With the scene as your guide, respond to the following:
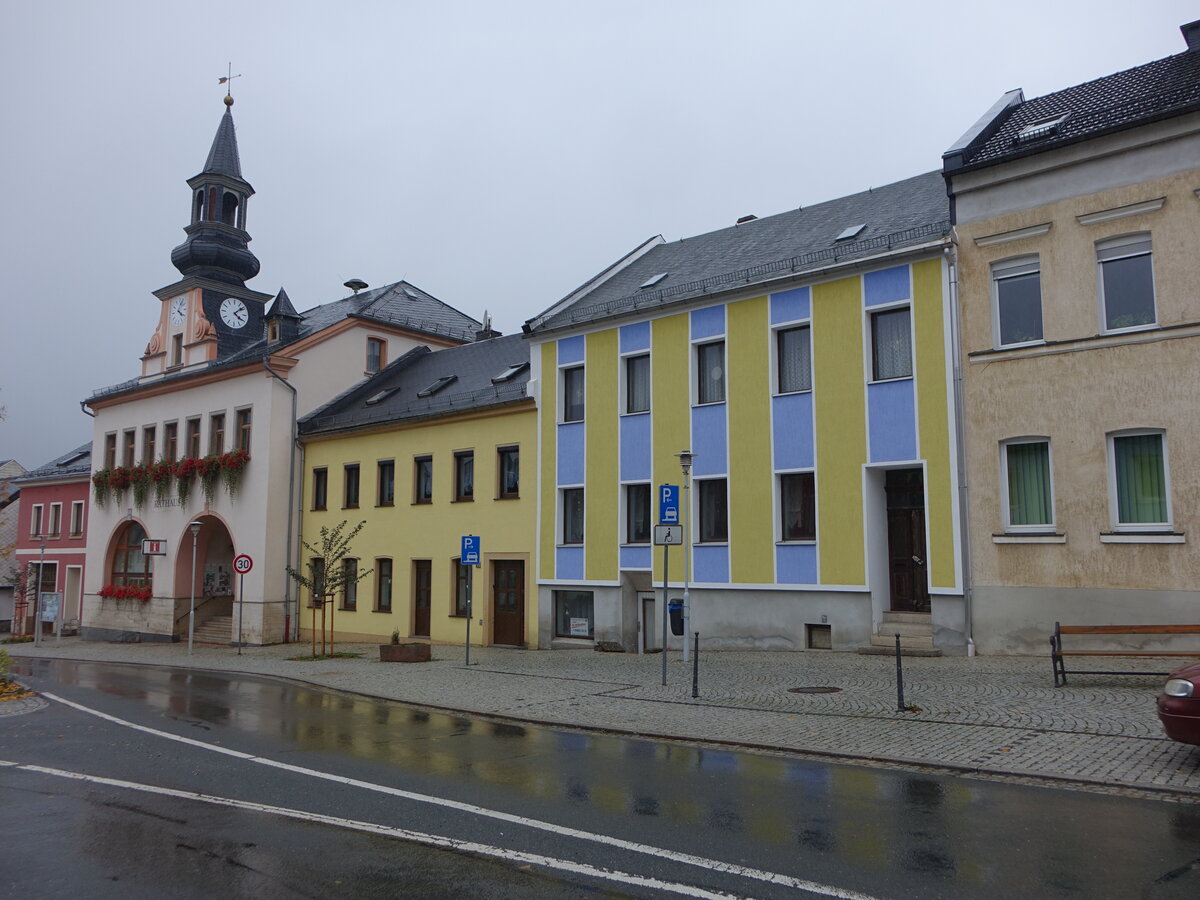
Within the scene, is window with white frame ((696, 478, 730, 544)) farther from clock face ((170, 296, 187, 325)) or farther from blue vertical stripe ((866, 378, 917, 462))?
clock face ((170, 296, 187, 325))

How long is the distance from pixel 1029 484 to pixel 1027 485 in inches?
1.5

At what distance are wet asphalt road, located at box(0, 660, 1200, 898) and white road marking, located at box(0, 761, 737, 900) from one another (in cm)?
4

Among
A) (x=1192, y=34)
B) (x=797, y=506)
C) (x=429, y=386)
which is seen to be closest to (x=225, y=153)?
(x=429, y=386)

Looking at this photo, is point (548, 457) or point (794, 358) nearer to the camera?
point (794, 358)

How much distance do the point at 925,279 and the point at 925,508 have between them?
14.3 feet

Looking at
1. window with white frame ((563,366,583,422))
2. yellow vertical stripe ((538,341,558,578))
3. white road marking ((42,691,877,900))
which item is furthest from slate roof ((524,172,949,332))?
white road marking ((42,691,877,900))

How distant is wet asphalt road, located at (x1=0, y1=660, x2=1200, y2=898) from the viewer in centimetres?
566

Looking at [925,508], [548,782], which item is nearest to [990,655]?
[925,508]

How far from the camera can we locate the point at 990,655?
16297 millimetres

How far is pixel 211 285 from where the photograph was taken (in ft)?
122

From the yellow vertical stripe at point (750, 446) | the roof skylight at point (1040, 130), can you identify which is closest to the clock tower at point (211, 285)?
the yellow vertical stripe at point (750, 446)

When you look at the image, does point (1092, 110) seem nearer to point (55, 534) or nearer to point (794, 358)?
point (794, 358)

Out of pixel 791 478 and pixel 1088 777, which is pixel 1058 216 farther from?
pixel 1088 777

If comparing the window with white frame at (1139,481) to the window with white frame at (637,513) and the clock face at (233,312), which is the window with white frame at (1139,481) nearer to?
the window with white frame at (637,513)
